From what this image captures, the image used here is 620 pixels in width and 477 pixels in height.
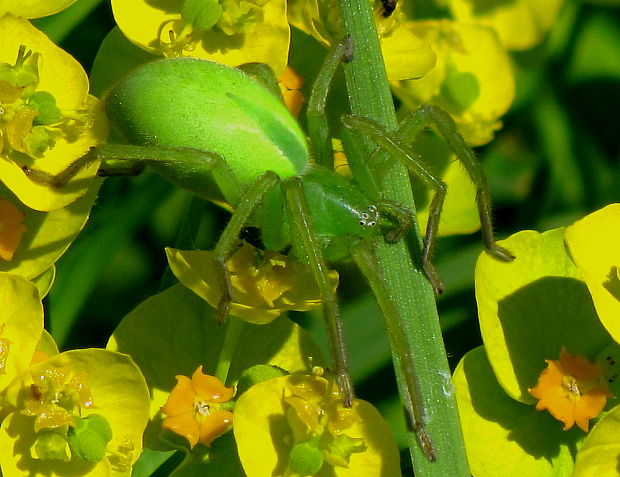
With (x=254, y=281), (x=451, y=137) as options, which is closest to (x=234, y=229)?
(x=254, y=281)

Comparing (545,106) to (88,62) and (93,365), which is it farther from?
(93,365)

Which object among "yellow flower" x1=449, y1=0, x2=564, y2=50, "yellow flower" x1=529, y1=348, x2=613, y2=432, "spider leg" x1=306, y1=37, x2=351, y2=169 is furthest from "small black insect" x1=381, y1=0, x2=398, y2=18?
"yellow flower" x1=529, y1=348, x2=613, y2=432

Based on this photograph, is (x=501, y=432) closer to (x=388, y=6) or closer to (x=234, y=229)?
(x=234, y=229)

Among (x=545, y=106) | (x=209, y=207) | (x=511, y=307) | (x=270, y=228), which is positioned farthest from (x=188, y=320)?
(x=545, y=106)

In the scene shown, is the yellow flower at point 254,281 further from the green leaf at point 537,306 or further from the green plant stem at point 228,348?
the green leaf at point 537,306

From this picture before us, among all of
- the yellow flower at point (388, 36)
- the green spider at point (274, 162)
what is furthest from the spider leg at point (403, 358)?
the yellow flower at point (388, 36)

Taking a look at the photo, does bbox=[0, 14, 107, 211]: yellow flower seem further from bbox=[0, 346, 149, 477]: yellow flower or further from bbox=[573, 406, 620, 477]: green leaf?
bbox=[573, 406, 620, 477]: green leaf
